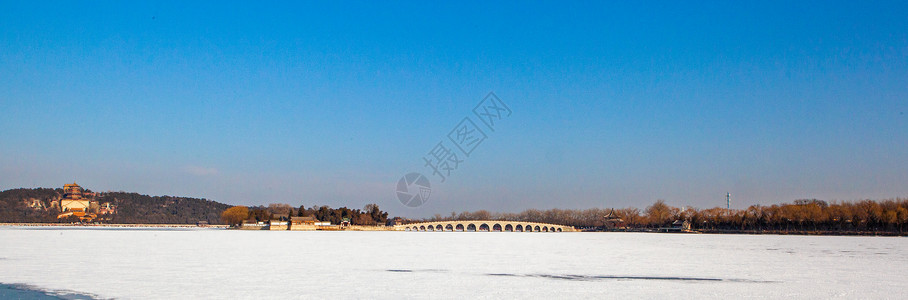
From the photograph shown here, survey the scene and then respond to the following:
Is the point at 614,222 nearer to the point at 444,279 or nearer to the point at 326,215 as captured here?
the point at 326,215

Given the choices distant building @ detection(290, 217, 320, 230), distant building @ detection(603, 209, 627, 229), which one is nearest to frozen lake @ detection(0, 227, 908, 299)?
distant building @ detection(290, 217, 320, 230)

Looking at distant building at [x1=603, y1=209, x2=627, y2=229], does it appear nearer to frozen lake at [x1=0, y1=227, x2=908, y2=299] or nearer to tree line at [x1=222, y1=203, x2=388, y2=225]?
tree line at [x1=222, y1=203, x2=388, y2=225]

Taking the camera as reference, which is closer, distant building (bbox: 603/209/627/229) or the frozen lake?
the frozen lake

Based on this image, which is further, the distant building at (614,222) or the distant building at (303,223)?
the distant building at (614,222)

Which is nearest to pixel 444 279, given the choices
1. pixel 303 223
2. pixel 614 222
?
pixel 303 223

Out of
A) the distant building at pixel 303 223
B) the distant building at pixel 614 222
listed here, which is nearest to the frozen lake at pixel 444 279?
the distant building at pixel 303 223

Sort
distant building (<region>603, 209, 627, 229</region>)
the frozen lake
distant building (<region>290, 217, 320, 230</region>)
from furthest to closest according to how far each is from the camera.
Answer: distant building (<region>603, 209, 627, 229</region>)
distant building (<region>290, 217, 320, 230</region>)
the frozen lake

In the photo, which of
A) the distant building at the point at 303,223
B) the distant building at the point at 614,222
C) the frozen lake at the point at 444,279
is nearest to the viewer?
the frozen lake at the point at 444,279

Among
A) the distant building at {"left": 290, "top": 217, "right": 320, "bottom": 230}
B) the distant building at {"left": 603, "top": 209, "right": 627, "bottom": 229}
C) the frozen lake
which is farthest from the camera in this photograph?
the distant building at {"left": 603, "top": 209, "right": 627, "bottom": 229}

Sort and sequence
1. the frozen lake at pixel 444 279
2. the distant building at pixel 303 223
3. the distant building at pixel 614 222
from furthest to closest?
1. the distant building at pixel 614 222
2. the distant building at pixel 303 223
3. the frozen lake at pixel 444 279

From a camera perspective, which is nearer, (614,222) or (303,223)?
(303,223)

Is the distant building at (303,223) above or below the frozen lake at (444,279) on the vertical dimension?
above

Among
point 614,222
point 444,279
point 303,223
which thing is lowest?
point 444,279

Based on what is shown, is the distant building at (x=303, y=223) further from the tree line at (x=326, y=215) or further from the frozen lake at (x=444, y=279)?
the frozen lake at (x=444, y=279)
